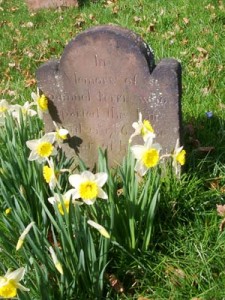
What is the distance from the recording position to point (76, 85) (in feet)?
9.85

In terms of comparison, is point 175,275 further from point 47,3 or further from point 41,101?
point 47,3

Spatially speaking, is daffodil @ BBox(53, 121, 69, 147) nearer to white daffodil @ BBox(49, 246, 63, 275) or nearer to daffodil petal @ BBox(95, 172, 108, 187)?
daffodil petal @ BBox(95, 172, 108, 187)

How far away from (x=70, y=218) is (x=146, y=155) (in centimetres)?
46

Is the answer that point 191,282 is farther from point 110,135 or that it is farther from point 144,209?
point 110,135

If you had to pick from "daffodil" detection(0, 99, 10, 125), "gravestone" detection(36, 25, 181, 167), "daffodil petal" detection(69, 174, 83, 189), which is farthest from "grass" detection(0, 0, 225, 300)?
"daffodil" detection(0, 99, 10, 125)

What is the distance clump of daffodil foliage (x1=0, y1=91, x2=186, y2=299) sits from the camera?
2064 mm

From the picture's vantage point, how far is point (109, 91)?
9.62ft

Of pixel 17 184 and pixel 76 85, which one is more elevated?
pixel 76 85

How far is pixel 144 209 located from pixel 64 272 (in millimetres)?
507

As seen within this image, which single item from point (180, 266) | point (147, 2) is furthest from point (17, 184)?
point (147, 2)

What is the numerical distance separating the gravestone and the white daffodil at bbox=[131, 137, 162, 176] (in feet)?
1.75

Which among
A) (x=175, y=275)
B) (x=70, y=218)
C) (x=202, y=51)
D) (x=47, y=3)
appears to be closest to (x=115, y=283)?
(x=175, y=275)

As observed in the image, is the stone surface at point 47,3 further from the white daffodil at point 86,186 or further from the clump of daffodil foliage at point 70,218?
the white daffodil at point 86,186

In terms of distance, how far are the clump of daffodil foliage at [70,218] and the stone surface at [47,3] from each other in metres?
4.55
